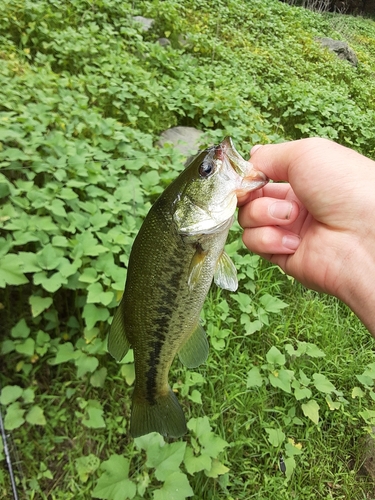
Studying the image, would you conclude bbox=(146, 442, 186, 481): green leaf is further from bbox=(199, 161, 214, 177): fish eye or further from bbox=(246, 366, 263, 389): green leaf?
bbox=(199, 161, 214, 177): fish eye

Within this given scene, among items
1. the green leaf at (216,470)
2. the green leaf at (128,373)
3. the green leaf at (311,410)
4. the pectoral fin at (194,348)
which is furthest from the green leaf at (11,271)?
the green leaf at (311,410)

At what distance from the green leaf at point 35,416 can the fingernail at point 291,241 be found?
1.72 metres

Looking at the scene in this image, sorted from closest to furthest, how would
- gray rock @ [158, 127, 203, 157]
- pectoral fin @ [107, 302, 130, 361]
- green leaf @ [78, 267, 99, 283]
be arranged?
1. pectoral fin @ [107, 302, 130, 361]
2. green leaf @ [78, 267, 99, 283]
3. gray rock @ [158, 127, 203, 157]

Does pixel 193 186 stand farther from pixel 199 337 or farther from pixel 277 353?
pixel 277 353

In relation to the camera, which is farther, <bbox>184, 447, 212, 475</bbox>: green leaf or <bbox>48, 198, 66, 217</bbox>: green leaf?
<bbox>48, 198, 66, 217</bbox>: green leaf

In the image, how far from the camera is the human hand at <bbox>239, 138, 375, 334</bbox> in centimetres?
174

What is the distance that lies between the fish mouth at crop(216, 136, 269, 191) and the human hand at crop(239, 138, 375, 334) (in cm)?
30

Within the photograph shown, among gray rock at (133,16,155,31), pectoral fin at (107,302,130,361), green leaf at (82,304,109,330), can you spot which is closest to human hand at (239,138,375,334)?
pectoral fin at (107,302,130,361)

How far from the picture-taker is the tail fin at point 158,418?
5.74ft

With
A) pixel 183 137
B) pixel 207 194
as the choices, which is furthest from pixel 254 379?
pixel 183 137

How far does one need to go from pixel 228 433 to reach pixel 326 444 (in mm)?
769

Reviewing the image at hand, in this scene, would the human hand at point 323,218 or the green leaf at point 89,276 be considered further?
the green leaf at point 89,276

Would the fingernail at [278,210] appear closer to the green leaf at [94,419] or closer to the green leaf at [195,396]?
the green leaf at [195,396]

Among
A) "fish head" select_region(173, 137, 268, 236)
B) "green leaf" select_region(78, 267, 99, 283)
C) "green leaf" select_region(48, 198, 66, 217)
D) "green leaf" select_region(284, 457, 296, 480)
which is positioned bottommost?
"green leaf" select_region(284, 457, 296, 480)
